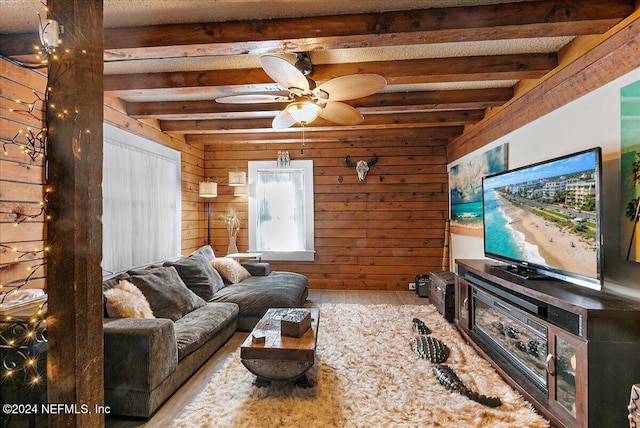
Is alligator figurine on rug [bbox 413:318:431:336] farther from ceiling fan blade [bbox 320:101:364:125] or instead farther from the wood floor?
ceiling fan blade [bbox 320:101:364:125]

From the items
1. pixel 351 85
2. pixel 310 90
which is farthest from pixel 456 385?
pixel 310 90

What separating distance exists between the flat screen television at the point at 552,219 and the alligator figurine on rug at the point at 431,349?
0.95 metres

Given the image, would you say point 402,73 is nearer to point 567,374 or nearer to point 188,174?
point 567,374

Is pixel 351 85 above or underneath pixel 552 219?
above

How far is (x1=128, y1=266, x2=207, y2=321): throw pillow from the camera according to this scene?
272 cm

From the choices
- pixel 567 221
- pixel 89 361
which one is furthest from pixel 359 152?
pixel 89 361

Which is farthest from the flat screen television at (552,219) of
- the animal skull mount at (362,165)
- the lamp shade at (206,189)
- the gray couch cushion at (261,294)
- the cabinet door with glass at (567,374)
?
the lamp shade at (206,189)

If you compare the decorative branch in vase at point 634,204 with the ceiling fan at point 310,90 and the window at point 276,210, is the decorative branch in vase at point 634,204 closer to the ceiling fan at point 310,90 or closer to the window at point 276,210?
the ceiling fan at point 310,90

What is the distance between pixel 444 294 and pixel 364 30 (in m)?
2.99

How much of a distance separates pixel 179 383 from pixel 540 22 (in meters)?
3.44

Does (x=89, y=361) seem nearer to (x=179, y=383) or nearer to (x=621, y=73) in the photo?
(x=179, y=383)

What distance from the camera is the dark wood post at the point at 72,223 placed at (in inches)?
45.1

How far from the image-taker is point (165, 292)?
284cm

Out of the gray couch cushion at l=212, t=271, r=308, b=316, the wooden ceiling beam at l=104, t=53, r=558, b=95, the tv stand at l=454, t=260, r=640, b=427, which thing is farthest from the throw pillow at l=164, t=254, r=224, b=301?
the tv stand at l=454, t=260, r=640, b=427
